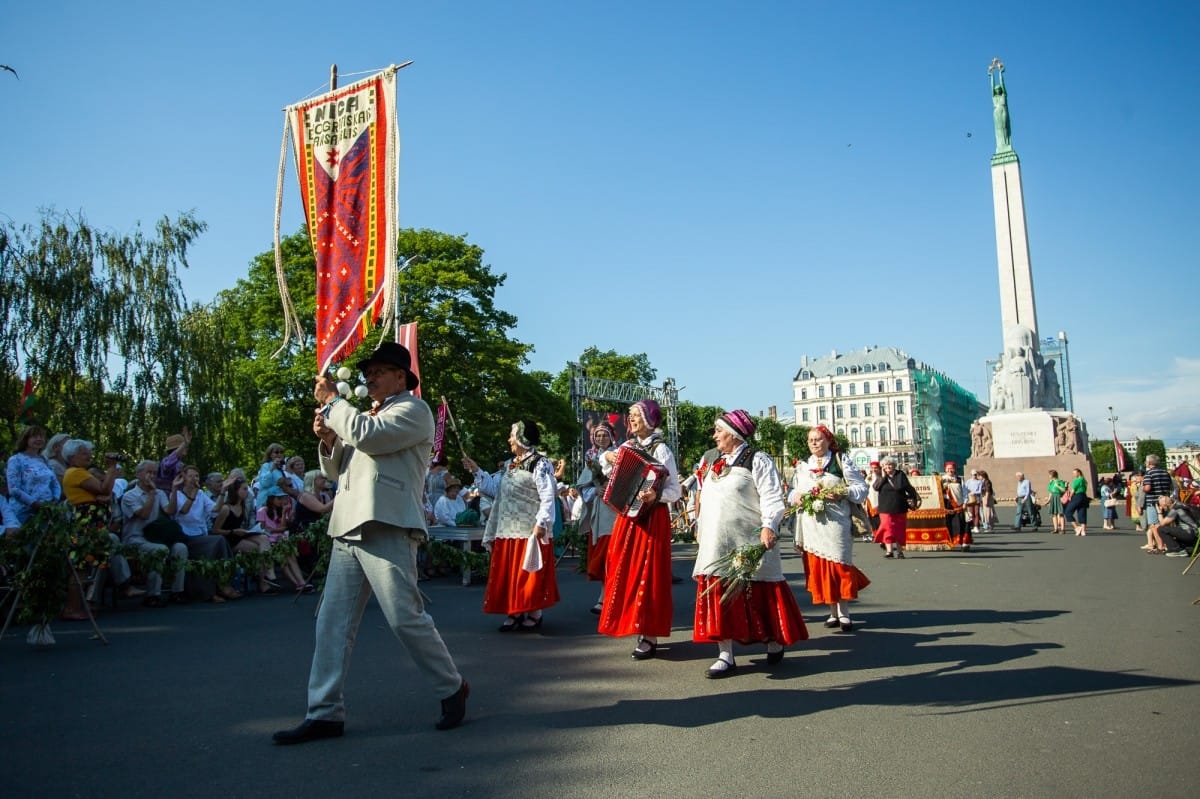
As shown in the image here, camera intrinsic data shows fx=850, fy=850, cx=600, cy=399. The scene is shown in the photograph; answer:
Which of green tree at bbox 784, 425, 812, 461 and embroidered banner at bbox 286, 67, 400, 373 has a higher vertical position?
green tree at bbox 784, 425, 812, 461

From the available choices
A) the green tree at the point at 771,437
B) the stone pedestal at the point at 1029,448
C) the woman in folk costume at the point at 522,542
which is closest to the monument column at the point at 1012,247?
the stone pedestal at the point at 1029,448

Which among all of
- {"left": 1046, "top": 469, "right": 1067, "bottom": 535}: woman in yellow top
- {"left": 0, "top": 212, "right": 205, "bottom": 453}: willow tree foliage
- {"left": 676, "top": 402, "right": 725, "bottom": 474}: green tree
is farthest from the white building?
{"left": 0, "top": 212, "right": 205, "bottom": 453}: willow tree foliage

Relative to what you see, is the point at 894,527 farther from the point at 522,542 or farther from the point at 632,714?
the point at 632,714

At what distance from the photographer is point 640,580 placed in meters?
6.66

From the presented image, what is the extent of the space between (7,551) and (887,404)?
114055mm

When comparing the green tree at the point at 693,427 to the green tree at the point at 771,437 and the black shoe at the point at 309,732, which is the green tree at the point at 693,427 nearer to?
the green tree at the point at 771,437

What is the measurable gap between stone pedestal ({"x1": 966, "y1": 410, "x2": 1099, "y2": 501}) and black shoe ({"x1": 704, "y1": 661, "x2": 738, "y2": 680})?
35333 mm

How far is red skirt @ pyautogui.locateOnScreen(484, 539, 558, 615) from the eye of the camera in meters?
7.95

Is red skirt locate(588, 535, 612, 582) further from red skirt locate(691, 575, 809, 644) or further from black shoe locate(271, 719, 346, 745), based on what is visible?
black shoe locate(271, 719, 346, 745)

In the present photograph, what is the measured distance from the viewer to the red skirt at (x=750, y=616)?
6.06m

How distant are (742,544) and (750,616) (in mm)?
533

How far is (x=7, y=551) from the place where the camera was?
737cm

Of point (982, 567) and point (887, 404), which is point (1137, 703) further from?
point (887, 404)

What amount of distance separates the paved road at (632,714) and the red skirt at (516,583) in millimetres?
314
